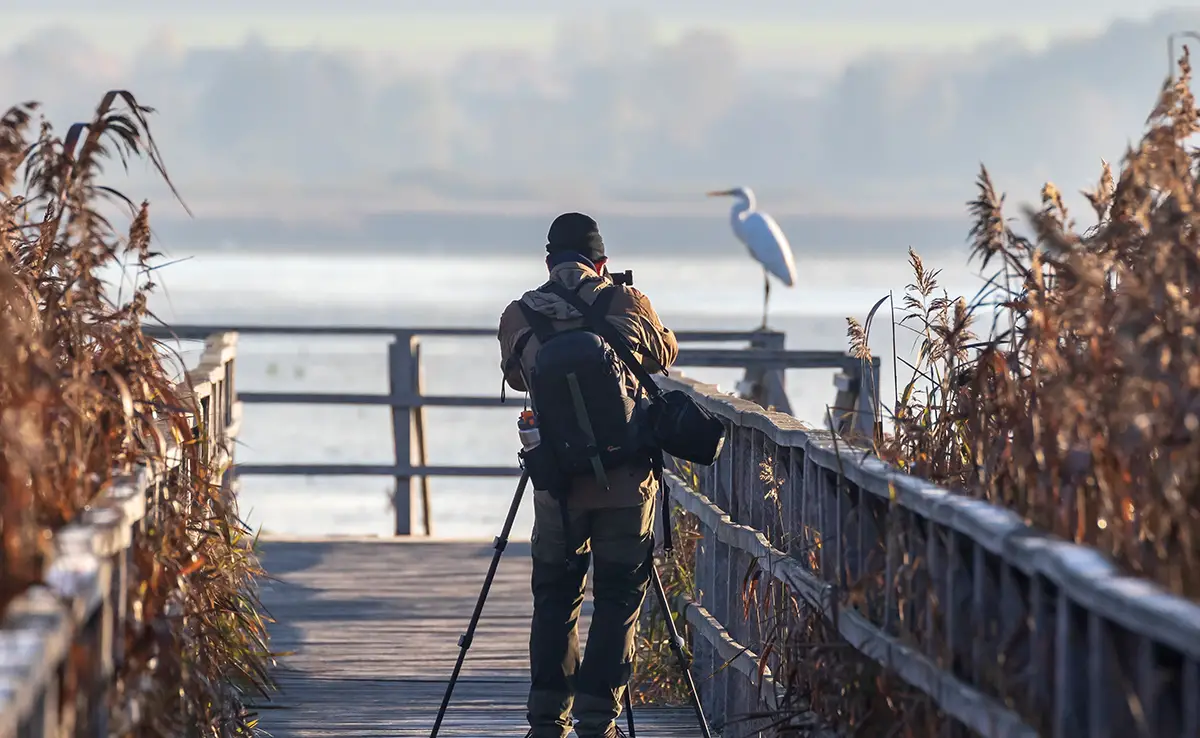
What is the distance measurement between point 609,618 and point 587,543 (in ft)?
0.80

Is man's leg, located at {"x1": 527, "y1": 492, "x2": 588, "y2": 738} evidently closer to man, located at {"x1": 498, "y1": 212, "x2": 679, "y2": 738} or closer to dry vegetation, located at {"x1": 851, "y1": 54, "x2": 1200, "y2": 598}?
man, located at {"x1": 498, "y1": 212, "x2": 679, "y2": 738}

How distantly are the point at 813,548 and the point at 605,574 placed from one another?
30.6 inches

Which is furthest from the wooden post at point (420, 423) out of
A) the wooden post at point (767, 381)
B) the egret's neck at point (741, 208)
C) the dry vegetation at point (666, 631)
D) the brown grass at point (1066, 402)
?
the egret's neck at point (741, 208)

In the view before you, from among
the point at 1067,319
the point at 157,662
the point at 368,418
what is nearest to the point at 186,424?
the point at 157,662

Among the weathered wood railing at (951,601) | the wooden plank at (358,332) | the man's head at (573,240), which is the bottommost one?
the weathered wood railing at (951,601)

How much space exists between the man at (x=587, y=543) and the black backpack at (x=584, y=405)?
0.31 feet

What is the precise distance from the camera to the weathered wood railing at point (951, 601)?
110 inches

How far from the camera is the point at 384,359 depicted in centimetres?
6159

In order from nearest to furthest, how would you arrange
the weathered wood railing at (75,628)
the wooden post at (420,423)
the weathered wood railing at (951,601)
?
the weathered wood railing at (75,628) → the weathered wood railing at (951,601) → the wooden post at (420,423)

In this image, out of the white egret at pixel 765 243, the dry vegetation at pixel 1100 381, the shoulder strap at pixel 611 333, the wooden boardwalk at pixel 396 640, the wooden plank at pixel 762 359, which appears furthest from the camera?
the white egret at pixel 765 243

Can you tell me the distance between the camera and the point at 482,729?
21.1 feet

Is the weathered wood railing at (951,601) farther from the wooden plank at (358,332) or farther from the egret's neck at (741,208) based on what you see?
the egret's neck at (741,208)

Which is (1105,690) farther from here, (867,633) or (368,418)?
(368,418)

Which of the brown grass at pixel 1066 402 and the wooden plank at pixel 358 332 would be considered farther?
the wooden plank at pixel 358 332
